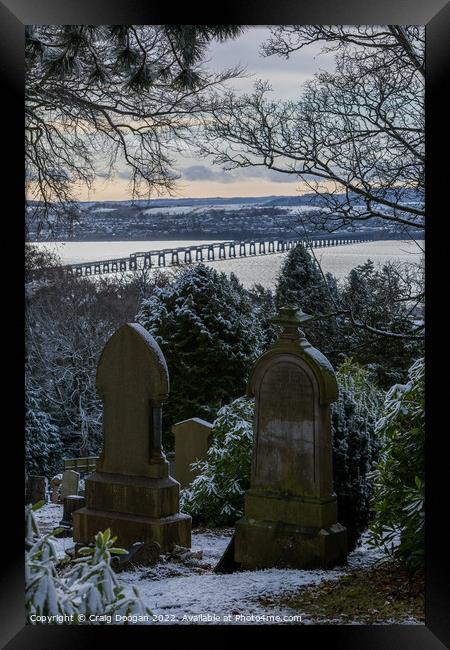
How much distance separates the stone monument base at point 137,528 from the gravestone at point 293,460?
0.56m

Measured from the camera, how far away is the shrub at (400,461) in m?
5.72

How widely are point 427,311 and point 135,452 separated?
316cm

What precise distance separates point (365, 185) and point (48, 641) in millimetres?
4729

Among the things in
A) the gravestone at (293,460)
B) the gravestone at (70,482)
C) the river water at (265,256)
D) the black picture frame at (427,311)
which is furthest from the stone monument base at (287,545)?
the gravestone at (70,482)

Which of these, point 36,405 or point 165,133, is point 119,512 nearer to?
point 165,133

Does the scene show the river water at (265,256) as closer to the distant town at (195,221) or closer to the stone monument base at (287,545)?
the distant town at (195,221)

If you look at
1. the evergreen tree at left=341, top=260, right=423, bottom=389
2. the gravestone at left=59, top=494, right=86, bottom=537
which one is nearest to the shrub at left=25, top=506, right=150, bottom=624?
the gravestone at left=59, top=494, right=86, bottom=537

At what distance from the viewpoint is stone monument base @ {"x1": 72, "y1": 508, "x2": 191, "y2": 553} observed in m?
6.88

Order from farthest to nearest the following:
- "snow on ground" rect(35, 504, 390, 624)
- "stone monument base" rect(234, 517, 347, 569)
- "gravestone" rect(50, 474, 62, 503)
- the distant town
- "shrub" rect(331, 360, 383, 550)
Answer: "gravestone" rect(50, 474, 62, 503) < the distant town < "shrub" rect(331, 360, 383, 550) < "stone monument base" rect(234, 517, 347, 569) < "snow on ground" rect(35, 504, 390, 624)

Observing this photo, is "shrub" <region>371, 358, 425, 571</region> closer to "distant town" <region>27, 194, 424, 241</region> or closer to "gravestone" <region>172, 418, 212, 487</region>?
"distant town" <region>27, 194, 424, 241</region>

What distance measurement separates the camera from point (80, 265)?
451 inches

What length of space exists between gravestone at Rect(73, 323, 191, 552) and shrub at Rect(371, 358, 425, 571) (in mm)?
1811

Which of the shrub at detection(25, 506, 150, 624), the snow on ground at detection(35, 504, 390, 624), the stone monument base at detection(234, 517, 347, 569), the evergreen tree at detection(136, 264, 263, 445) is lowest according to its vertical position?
the snow on ground at detection(35, 504, 390, 624)

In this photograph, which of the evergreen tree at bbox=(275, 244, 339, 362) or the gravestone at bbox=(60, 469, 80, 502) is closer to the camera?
the gravestone at bbox=(60, 469, 80, 502)
